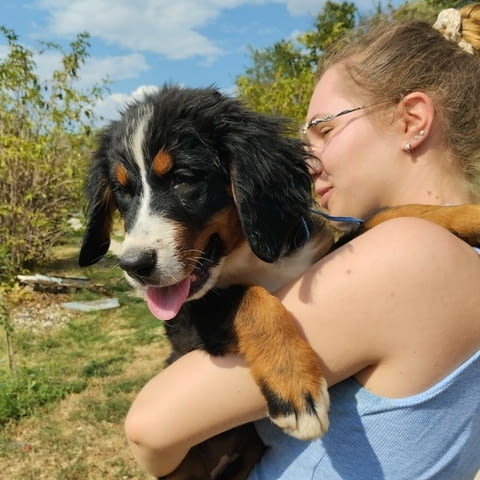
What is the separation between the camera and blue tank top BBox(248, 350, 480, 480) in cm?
158

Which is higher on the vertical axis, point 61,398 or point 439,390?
point 439,390

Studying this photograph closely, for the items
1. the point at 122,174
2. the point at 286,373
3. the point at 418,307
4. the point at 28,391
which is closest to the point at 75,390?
the point at 28,391

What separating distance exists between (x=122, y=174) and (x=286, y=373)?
39.9 inches

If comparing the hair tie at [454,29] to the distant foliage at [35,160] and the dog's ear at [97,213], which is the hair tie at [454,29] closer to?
the dog's ear at [97,213]

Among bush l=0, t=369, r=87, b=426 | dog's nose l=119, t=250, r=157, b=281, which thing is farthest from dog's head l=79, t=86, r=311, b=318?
bush l=0, t=369, r=87, b=426

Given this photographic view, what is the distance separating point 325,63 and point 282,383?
1436mm

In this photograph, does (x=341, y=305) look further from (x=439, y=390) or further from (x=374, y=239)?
(x=439, y=390)

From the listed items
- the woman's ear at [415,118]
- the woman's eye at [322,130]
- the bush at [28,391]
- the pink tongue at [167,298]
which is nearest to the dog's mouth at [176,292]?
the pink tongue at [167,298]

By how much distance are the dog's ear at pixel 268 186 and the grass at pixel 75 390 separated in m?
1.37

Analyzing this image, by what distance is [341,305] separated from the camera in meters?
1.58

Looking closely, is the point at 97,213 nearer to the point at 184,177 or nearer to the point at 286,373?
the point at 184,177

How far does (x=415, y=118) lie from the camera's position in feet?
6.96

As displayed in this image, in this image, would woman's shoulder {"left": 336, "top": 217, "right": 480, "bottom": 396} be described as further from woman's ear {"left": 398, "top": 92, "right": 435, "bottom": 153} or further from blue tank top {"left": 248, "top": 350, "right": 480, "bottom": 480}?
woman's ear {"left": 398, "top": 92, "right": 435, "bottom": 153}

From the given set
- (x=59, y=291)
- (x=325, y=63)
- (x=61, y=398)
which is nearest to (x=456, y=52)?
(x=325, y=63)
